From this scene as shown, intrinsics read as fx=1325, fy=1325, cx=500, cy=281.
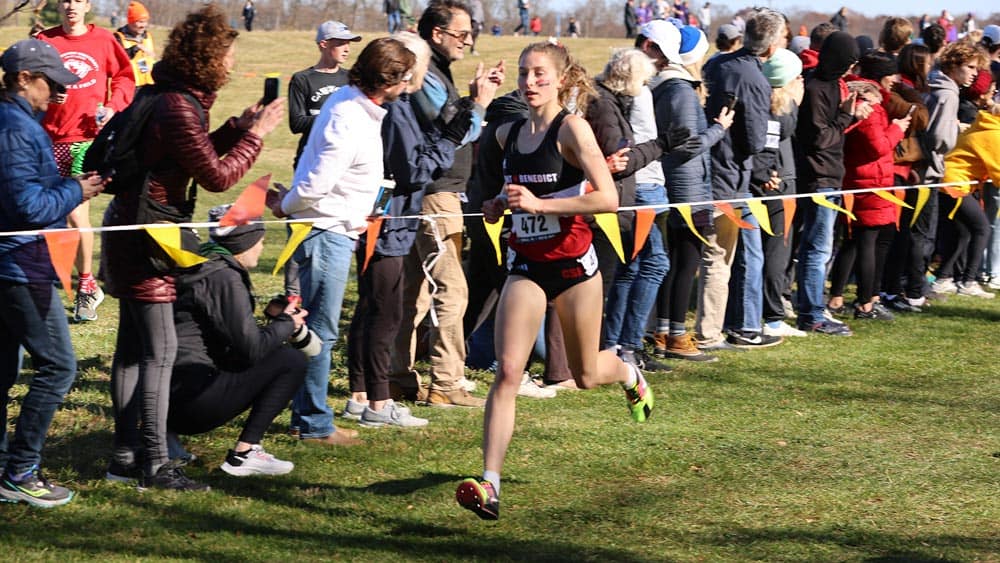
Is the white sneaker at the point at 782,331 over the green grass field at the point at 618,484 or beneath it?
beneath

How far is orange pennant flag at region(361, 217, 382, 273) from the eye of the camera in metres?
6.76

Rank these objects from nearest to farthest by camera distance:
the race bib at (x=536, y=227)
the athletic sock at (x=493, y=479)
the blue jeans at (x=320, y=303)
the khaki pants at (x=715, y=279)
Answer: the athletic sock at (x=493, y=479) → the race bib at (x=536, y=227) → the blue jeans at (x=320, y=303) → the khaki pants at (x=715, y=279)

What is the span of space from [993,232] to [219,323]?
9076 mm

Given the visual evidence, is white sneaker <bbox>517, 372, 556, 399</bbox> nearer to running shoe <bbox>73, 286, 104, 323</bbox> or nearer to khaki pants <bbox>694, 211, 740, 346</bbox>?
khaki pants <bbox>694, 211, 740, 346</bbox>

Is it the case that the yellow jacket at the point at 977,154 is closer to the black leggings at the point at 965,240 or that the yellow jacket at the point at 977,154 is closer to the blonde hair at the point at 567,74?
the black leggings at the point at 965,240

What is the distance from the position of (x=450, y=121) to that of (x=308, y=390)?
5.16 ft

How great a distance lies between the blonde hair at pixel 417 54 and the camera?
21.9ft

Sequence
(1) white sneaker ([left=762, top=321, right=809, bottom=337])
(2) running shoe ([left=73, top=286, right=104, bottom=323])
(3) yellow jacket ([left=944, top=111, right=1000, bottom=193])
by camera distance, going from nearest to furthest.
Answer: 1. (2) running shoe ([left=73, top=286, right=104, bottom=323])
2. (1) white sneaker ([left=762, top=321, right=809, bottom=337])
3. (3) yellow jacket ([left=944, top=111, right=1000, bottom=193])

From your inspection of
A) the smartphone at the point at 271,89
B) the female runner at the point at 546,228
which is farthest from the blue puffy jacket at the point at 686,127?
the smartphone at the point at 271,89

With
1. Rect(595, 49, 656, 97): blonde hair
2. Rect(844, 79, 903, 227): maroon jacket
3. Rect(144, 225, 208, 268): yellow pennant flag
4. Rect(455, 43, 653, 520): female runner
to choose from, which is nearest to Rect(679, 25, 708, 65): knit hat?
Rect(595, 49, 656, 97): blonde hair

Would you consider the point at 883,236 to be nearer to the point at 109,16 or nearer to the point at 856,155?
the point at 856,155

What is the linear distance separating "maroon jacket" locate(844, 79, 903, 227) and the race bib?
514cm

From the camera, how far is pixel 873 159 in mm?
10438

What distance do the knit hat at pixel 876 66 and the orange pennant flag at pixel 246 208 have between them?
609 cm
